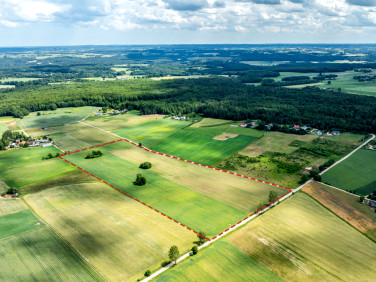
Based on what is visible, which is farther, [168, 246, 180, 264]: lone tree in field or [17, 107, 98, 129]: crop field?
[17, 107, 98, 129]: crop field

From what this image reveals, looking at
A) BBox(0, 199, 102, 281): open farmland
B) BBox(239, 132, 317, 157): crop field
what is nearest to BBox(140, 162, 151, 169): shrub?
BBox(239, 132, 317, 157): crop field

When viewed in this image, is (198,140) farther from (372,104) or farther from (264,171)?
(372,104)

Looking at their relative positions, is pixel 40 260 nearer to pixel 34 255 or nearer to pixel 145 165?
pixel 34 255

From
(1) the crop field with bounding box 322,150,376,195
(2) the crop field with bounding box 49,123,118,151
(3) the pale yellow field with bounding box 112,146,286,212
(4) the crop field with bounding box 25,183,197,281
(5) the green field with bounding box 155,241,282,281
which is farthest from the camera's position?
(2) the crop field with bounding box 49,123,118,151

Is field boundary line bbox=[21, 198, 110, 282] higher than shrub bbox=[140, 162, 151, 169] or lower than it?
lower

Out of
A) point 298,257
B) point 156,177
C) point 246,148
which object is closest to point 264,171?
point 246,148

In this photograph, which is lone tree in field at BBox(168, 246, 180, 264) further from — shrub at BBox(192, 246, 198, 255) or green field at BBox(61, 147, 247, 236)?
green field at BBox(61, 147, 247, 236)

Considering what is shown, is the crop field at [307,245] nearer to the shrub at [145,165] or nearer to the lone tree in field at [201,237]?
the lone tree in field at [201,237]

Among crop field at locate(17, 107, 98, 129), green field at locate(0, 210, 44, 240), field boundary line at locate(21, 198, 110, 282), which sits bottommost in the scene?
field boundary line at locate(21, 198, 110, 282)
